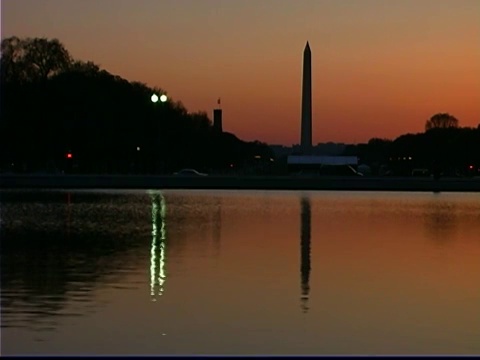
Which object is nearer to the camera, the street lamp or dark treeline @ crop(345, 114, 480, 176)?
the street lamp

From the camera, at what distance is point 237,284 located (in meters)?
13.5

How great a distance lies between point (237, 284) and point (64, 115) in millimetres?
53129

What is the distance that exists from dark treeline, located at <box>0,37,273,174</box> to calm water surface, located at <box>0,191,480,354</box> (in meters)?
36.9

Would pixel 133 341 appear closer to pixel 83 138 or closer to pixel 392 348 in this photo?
pixel 392 348

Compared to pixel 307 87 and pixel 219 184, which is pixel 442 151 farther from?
pixel 219 184

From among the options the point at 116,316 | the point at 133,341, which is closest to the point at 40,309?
the point at 116,316

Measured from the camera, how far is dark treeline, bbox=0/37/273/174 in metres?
63.8

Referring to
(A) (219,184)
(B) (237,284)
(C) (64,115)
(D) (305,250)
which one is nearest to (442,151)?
(C) (64,115)

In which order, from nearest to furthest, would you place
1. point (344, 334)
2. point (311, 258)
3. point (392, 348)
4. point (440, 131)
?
point (392, 348)
point (344, 334)
point (311, 258)
point (440, 131)

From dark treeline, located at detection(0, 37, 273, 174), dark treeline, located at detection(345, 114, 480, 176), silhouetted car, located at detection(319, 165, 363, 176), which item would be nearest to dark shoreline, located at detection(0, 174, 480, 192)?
dark treeline, located at detection(0, 37, 273, 174)

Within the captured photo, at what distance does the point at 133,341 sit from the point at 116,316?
1242 mm

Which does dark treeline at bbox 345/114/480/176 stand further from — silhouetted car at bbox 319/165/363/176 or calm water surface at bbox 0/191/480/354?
calm water surface at bbox 0/191/480/354

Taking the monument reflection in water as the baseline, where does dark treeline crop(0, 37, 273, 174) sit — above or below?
above

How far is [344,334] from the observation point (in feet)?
33.7
